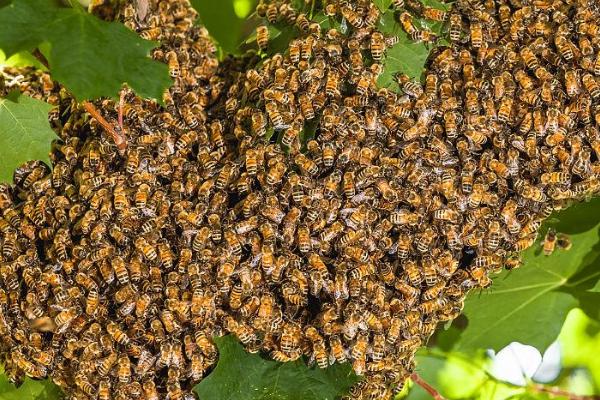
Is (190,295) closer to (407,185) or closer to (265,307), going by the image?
(265,307)

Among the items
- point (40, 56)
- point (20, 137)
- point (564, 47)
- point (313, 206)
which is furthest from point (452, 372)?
point (40, 56)

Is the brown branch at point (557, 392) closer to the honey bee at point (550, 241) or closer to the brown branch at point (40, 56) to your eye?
the honey bee at point (550, 241)

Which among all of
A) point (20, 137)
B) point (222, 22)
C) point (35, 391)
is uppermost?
point (222, 22)

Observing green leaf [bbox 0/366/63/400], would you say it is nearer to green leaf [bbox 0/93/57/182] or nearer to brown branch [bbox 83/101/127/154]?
green leaf [bbox 0/93/57/182]

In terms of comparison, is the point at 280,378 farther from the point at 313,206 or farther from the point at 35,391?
the point at 35,391

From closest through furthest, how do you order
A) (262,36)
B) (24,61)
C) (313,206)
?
1. (313,206)
2. (262,36)
3. (24,61)

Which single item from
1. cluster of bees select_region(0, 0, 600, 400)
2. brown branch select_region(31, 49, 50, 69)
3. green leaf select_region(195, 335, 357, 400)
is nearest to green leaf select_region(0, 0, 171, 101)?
cluster of bees select_region(0, 0, 600, 400)
